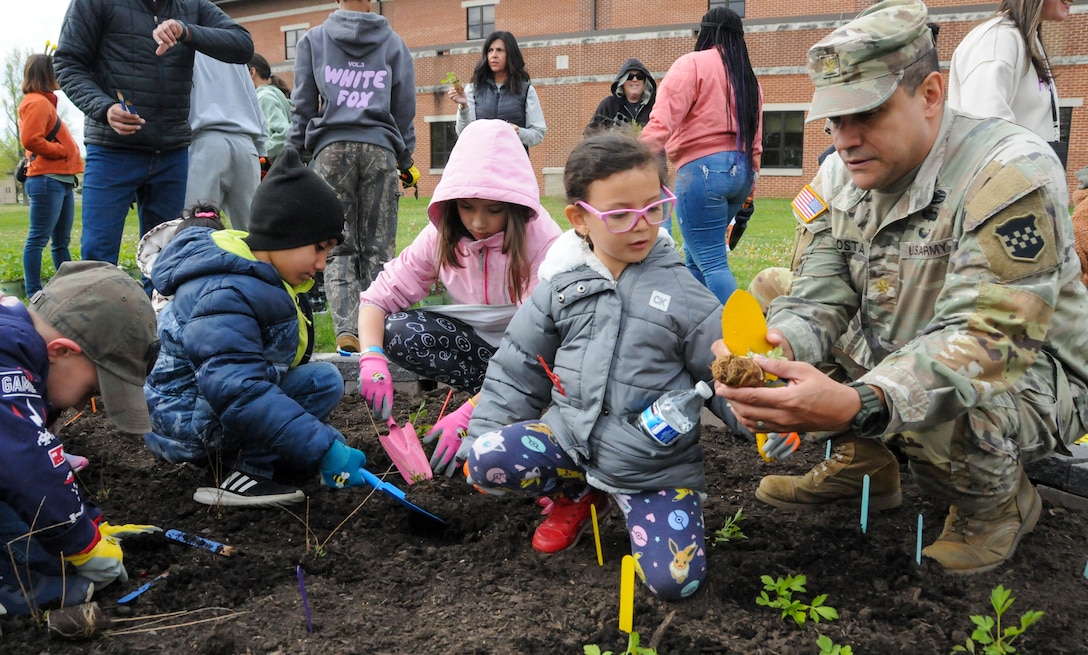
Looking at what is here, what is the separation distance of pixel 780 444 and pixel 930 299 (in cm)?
65

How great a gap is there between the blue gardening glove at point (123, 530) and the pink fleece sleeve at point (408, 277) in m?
1.23

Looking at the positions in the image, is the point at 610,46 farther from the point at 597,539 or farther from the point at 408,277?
the point at 597,539

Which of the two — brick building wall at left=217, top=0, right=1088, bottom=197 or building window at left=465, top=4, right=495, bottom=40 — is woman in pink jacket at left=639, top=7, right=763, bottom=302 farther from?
building window at left=465, top=4, right=495, bottom=40

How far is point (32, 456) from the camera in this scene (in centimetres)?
206

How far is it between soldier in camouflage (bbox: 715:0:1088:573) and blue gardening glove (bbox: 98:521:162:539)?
1.74 m

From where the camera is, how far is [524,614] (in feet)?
7.13

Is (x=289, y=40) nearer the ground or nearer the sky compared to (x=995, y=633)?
nearer the sky

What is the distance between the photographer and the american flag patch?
8.98 ft

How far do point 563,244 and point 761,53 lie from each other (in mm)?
24092

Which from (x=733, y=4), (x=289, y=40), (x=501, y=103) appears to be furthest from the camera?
(x=289, y=40)

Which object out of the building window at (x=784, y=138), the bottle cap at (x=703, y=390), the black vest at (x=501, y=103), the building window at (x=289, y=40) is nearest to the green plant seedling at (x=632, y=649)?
the bottle cap at (x=703, y=390)

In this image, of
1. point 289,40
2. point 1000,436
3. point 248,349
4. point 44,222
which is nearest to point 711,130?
point 1000,436

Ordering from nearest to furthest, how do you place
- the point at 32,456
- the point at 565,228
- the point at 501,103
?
the point at 32,456, the point at 501,103, the point at 565,228

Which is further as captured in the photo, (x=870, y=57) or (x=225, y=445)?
(x=225, y=445)
